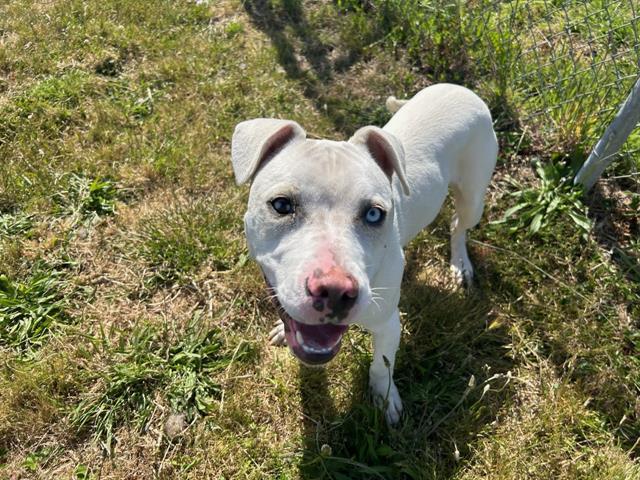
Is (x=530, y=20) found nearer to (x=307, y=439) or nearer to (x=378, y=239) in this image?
(x=378, y=239)

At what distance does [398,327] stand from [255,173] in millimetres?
1311

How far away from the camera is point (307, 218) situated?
232cm

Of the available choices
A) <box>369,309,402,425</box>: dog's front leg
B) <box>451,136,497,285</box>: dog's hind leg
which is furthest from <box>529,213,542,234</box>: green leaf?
<box>369,309,402,425</box>: dog's front leg

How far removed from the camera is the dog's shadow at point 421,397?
3.14 m

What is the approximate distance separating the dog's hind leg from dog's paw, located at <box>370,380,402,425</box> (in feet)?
4.29

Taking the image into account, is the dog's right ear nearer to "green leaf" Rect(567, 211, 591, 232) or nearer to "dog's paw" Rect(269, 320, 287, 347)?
"dog's paw" Rect(269, 320, 287, 347)

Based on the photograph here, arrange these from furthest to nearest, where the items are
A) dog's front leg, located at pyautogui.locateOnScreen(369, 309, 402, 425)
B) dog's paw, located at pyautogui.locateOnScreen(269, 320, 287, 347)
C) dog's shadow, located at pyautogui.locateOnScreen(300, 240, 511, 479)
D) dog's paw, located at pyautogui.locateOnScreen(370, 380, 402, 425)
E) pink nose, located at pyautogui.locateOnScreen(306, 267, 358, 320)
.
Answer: dog's paw, located at pyautogui.locateOnScreen(269, 320, 287, 347), dog's paw, located at pyautogui.locateOnScreen(370, 380, 402, 425), dog's shadow, located at pyautogui.locateOnScreen(300, 240, 511, 479), dog's front leg, located at pyautogui.locateOnScreen(369, 309, 402, 425), pink nose, located at pyautogui.locateOnScreen(306, 267, 358, 320)

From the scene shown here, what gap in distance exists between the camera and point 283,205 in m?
2.38

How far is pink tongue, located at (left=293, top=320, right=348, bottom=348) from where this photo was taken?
7.75 feet

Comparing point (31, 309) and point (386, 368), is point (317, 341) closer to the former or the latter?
point (386, 368)

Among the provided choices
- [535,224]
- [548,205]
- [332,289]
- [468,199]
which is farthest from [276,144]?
[548,205]

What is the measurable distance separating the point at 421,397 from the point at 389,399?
314 millimetres

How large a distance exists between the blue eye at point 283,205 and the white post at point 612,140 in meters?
3.21

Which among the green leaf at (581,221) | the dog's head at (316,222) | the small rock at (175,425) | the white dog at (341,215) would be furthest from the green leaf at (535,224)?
the small rock at (175,425)
